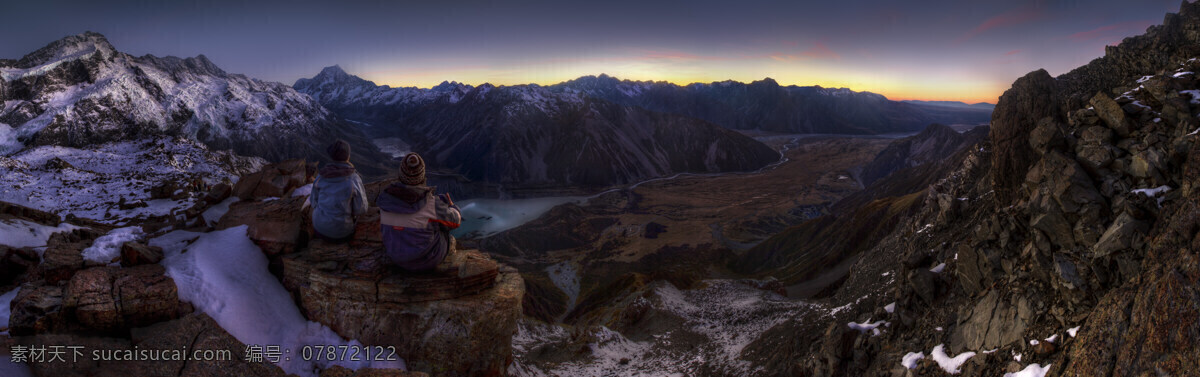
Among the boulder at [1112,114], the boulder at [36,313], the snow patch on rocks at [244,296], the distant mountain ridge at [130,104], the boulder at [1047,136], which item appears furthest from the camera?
the distant mountain ridge at [130,104]

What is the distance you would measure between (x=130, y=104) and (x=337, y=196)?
146m

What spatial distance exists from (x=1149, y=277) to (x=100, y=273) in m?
16.8

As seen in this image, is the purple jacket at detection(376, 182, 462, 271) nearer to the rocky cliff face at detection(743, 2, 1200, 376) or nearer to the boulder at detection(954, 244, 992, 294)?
the rocky cliff face at detection(743, 2, 1200, 376)

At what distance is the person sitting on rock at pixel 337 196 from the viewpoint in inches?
341

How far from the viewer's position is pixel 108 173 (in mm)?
67938

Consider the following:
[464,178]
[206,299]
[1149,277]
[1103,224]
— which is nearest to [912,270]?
[1103,224]

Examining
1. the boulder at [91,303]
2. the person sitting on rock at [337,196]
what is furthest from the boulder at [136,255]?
the person sitting on rock at [337,196]

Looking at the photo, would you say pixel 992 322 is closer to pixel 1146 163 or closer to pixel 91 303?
pixel 1146 163

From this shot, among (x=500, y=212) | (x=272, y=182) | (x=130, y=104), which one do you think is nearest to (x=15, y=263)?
(x=272, y=182)

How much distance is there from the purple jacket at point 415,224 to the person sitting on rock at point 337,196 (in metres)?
1.27

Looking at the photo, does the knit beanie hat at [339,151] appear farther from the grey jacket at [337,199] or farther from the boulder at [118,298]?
the boulder at [118,298]

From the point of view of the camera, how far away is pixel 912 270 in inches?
556

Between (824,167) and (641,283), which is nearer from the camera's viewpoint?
(641,283)

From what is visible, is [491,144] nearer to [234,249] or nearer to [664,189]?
[664,189]
